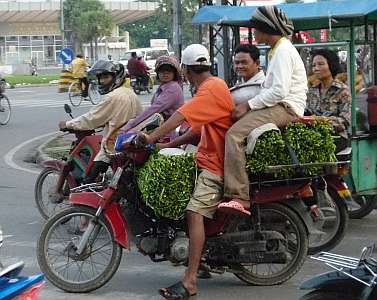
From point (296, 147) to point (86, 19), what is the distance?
62.2 m

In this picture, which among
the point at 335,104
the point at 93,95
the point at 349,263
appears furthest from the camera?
the point at 93,95

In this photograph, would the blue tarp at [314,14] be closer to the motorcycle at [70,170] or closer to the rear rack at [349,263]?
the motorcycle at [70,170]

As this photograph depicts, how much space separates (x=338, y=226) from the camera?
698 centimetres

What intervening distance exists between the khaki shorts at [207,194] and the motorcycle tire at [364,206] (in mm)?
2999

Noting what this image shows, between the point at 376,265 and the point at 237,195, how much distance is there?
6.00 ft

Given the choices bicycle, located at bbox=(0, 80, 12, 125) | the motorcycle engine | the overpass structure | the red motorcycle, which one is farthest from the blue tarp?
the overpass structure

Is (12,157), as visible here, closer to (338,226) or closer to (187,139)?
(338,226)

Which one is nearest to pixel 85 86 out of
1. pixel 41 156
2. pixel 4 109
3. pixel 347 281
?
pixel 4 109

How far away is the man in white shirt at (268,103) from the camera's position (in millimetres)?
5723

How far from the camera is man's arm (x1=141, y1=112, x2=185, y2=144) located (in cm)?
563

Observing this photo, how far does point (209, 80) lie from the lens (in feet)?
18.9

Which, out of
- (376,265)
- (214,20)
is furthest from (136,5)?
(376,265)

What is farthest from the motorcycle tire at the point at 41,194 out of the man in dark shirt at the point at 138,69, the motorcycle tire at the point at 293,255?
the man in dark shirt at the point at 138,69

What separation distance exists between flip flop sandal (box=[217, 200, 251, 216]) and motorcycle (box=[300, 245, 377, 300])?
1.56 meters
